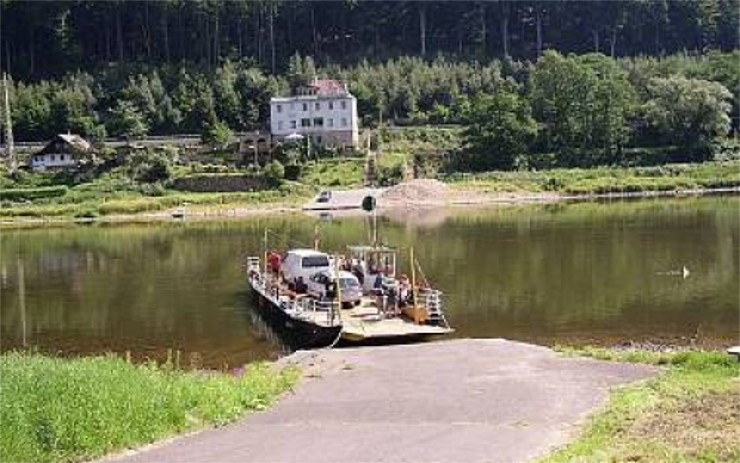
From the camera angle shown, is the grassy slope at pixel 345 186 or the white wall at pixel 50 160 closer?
the grassy slope at pixel 345 186

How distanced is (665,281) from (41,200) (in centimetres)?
6571

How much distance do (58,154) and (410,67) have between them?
44.2m

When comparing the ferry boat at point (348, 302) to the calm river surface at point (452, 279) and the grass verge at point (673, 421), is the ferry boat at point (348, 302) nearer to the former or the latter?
the calm river surface at point (452, 279)

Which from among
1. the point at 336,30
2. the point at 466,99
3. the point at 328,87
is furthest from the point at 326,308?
the point at 336,30

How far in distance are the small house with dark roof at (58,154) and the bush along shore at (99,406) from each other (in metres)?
83.3

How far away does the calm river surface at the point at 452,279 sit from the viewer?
3091 cm

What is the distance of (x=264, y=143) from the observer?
103188 millimetres

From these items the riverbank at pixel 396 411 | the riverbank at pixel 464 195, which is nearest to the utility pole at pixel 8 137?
the riverbank at pixel 464 195

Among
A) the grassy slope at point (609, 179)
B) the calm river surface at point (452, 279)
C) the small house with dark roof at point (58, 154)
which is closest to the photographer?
the calm river surface at point (452, 279)

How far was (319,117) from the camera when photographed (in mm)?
106500

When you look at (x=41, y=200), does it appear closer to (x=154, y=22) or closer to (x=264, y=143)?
(x=264, y=143)

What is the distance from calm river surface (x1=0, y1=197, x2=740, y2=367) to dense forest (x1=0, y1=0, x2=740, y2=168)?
27235 mm

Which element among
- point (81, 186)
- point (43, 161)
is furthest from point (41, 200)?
point (43, 161)

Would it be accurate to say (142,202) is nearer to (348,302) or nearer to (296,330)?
(348,302)
